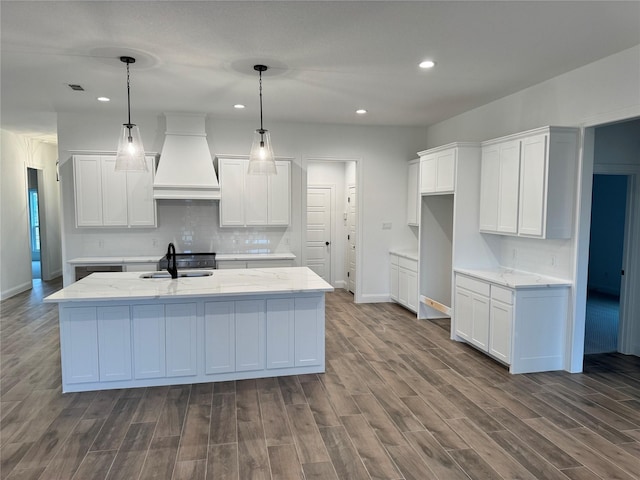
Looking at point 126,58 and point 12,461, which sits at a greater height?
point 126,58

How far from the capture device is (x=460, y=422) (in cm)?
305

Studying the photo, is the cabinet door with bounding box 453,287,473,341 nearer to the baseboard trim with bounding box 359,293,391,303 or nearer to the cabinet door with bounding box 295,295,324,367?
the cabinet door with bounding box 295,295,324,367

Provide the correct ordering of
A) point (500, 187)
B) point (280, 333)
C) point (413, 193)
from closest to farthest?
point (280, 333)
point (500, 187)
point (413, 193)

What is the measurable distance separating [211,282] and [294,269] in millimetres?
1102

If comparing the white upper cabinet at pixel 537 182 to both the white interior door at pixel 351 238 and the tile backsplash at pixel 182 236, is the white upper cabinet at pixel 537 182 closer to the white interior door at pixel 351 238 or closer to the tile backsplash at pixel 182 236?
the white interior door at pixel 351 238

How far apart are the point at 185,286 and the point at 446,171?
11.2ft

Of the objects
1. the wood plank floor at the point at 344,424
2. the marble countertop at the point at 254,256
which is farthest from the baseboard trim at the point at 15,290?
the marble countertop at the point at 254,256

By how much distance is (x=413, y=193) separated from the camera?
Answer: 6641 mm

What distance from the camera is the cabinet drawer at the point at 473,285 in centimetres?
435

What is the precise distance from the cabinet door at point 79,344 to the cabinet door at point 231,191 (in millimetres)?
2798

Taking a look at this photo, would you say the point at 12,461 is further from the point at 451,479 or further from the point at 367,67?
the point at 367,67

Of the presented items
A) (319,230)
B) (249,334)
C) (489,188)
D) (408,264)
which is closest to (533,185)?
(489,188)

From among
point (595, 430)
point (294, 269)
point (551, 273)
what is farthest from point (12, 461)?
point (551, 273)

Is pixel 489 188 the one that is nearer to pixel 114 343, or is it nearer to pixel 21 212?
pixel 114 343
